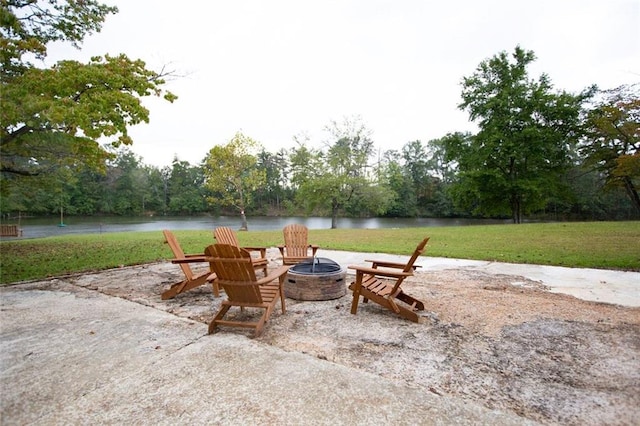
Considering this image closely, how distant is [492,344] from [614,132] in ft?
69.6

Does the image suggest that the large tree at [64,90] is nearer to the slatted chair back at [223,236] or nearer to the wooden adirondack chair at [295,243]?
the slatted chair back at [223,236]

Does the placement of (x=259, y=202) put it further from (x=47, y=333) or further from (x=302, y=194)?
(x=47, y=333)

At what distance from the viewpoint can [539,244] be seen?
9.73m

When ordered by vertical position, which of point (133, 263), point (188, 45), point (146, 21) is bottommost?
point (133, 263)

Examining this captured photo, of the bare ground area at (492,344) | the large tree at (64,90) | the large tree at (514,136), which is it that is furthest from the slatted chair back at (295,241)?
the large tree at (514,136)

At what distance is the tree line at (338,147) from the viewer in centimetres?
670

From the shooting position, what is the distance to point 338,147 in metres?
25.9

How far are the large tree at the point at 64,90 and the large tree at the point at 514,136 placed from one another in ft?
70.0

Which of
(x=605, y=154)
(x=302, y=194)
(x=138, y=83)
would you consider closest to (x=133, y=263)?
(x=138, y=83)

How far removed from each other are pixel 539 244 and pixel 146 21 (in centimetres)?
1446

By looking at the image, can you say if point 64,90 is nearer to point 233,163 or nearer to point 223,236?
point 223,236

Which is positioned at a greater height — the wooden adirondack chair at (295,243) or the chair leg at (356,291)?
the wooden adirondack chair at (295,243)

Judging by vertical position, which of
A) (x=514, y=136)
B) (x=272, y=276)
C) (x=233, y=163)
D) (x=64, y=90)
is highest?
(x=514, y=136)

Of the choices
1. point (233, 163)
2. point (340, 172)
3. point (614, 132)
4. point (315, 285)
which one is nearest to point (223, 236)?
point (315, 285)
